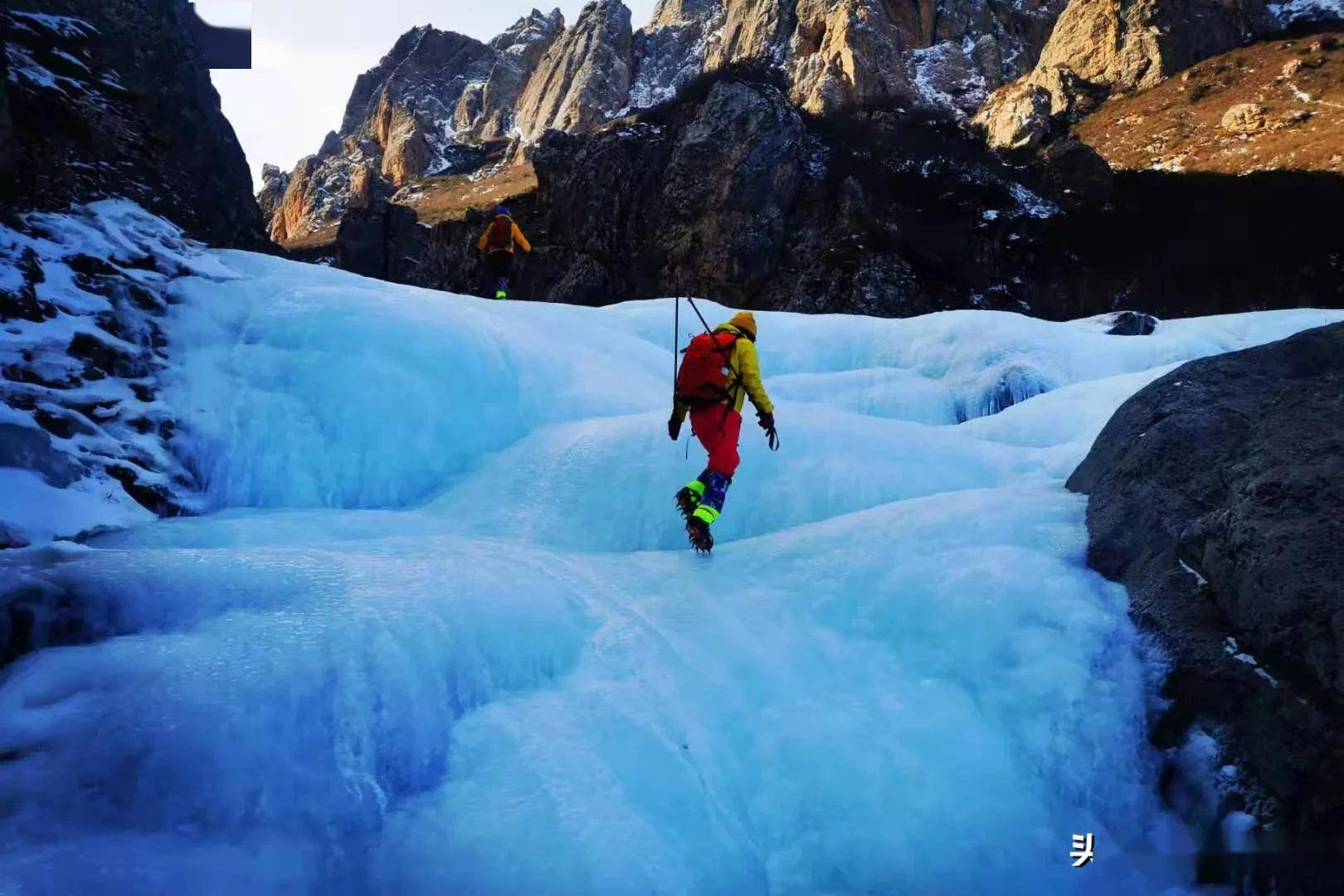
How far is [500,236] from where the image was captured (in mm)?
11016

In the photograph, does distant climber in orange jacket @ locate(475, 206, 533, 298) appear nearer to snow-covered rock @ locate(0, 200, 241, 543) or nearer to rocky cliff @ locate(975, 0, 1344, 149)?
snow-covered rock @ locate(0, 200, 241, 543)

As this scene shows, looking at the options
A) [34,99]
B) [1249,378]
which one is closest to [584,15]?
[34,99]

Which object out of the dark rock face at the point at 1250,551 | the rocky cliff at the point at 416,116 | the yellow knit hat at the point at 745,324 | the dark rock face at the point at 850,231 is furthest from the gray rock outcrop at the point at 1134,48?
the rocky cliff at the point at 416,116

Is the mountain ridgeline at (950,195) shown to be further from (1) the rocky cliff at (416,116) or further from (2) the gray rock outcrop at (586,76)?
(1) the rocky cliff at (416,116)

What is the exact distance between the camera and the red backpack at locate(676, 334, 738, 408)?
4410mm

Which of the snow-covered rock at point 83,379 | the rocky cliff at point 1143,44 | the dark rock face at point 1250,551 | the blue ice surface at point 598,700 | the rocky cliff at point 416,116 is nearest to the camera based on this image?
the blue ice surface at point 598,700

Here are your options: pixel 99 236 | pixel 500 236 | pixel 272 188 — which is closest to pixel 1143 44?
pixel 500 236

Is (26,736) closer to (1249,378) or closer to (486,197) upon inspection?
(1249,378)

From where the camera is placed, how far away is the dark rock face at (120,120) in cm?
677

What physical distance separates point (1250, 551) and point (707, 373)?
2.60 meters

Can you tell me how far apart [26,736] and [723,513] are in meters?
3.57

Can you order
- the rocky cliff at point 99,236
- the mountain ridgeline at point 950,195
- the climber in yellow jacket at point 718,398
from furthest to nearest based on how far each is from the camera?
1. the mountain ridgeline at point 950,195
2. the rocky cliff at point 99,236
3. the climber in yellow jacket at point 718,398

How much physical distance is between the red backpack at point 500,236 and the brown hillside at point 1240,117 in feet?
86.5

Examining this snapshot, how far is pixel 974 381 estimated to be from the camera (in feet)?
28.1
